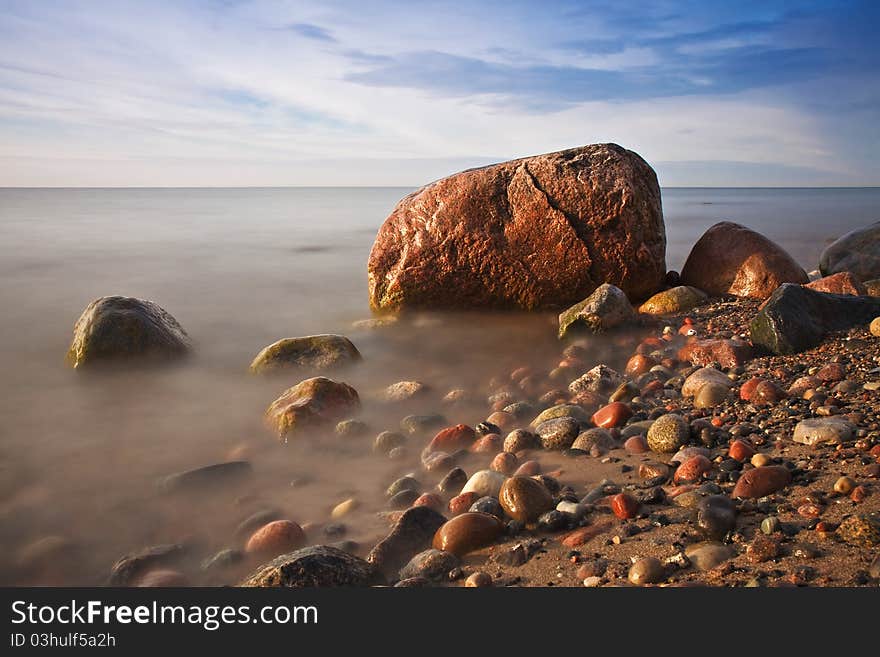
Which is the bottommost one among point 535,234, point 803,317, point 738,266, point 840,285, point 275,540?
point 275,540

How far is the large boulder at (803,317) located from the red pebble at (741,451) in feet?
5.76

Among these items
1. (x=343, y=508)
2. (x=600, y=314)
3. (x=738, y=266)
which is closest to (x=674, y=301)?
(x=738, y=266)

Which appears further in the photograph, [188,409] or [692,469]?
[188,409]

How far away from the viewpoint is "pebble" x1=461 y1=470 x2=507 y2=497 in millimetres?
3076

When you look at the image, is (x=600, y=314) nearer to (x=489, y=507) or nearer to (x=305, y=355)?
(x=305, y=355)

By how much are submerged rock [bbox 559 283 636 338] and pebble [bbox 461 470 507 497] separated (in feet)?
10.00

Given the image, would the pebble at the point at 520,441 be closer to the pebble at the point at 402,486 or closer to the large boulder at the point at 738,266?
the pebble at the point at 402,486

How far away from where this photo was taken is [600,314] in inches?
233

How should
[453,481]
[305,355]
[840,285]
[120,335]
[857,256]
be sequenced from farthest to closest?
1. [857,256]
2. [840,285]
3. [120,335]
4. [305,355]
5. [453,481]

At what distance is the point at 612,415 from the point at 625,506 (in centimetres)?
112

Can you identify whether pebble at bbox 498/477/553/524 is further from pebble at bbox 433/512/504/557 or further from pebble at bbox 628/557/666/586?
pebble at bbox 628/557/666/586

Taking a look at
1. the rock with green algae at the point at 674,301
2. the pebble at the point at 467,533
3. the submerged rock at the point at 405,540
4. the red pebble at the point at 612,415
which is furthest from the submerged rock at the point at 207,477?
the rock with green algae at the point at 674,301

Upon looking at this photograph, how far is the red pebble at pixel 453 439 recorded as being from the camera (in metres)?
3.82

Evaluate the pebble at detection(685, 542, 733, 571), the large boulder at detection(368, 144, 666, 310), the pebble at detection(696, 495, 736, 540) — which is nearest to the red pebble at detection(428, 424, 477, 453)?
the pebble at detection(696, 495, 736, 540)
